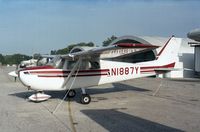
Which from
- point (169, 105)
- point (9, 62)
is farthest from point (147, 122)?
point (9, 62)

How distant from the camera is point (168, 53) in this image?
15.3m

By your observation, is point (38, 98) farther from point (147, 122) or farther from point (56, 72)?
point (147, 122)

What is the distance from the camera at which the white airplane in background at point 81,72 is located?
38.2 feet

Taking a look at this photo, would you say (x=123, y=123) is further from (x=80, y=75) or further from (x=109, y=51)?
(x=80, y=75)

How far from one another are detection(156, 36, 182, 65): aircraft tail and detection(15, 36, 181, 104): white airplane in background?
2.27ft

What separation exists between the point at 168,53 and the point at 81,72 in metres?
5.01

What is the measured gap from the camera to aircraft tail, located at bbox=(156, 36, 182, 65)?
15.0 metres

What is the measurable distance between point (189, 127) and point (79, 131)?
257 centimetres

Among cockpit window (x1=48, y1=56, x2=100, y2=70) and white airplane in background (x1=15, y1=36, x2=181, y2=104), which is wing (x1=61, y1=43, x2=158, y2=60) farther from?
cockpit window (x1=48, y1=56, x2=100, y2=70)

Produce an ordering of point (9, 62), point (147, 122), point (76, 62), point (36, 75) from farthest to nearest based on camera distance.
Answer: point (9, 62) → point (76, 62) → point (36, 75) → point (147, 122)

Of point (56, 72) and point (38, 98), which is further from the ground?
point (56, 72)

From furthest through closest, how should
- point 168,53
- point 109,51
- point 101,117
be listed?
point 168,53 < point 109,51 < point 101,117

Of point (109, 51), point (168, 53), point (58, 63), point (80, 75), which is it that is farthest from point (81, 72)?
point (168, 53)

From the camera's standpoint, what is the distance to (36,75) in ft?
38.5
